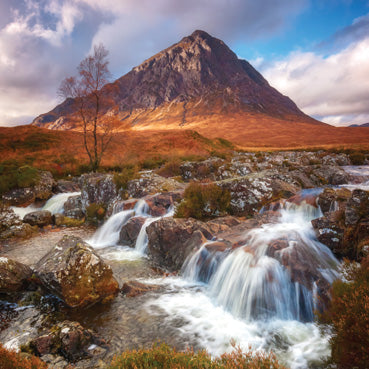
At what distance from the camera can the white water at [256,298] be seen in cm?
550

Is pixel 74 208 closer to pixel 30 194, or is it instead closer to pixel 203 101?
pixel 30 194

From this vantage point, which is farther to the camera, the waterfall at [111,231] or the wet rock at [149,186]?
the wet rock at [149,186]

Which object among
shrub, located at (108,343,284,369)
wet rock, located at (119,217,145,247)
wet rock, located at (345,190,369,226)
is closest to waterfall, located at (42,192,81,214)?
wet rock, located at (119,217,145,247)

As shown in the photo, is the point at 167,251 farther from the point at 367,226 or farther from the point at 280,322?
the point at 367,226

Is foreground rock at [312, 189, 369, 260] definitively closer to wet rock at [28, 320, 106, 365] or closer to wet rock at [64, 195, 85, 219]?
wet rock at [28, 320, 106, 365]

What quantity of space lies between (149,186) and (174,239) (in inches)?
280

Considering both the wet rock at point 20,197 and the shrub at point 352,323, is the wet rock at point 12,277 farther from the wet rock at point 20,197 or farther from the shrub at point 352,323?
the wet rock at point 20,197

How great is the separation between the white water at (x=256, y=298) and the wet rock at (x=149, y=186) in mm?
7950

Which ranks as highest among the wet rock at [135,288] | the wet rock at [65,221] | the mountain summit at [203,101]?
the mountain summit at [203,101]

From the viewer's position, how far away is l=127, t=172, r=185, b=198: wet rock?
16181 mm

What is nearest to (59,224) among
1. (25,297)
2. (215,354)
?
(25,297)

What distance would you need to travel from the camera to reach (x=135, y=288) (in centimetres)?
796

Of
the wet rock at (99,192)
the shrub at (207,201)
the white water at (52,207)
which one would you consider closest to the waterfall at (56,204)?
the white water at (52,207)

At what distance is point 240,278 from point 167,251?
3759 millimetres
